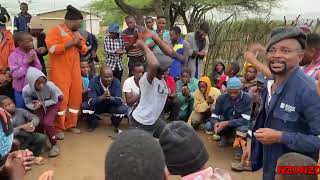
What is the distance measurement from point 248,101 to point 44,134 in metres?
2.86

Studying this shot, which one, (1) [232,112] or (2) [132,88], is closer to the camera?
(1) [232,112]

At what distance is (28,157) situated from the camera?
6.81 ft

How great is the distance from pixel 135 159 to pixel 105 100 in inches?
187

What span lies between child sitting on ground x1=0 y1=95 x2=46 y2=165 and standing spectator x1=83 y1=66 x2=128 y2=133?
1.22 meters

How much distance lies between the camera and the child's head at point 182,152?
215 centimetres

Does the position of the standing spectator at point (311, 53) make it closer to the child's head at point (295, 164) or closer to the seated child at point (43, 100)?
the child's head at point (295, 164)

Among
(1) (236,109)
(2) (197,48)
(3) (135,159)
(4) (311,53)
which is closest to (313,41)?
(4) (311,53)

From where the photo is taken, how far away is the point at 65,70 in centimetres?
589

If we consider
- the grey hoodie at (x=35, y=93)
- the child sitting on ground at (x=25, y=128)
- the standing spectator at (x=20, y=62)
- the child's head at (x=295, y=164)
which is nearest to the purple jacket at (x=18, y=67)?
the standing spectator at (x=20, y=62)

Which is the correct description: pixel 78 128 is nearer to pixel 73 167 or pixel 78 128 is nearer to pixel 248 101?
pixel 73 167

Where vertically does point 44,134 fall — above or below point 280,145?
below

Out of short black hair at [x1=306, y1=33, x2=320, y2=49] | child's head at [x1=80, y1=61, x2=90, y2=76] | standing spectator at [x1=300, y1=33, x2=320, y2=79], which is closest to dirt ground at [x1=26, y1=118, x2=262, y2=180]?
child's head at [x1=80, y1=61, x2=90, y2=76]

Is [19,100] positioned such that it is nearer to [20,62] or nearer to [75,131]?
[20,62]

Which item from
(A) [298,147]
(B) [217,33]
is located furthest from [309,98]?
(B) [217,33]
